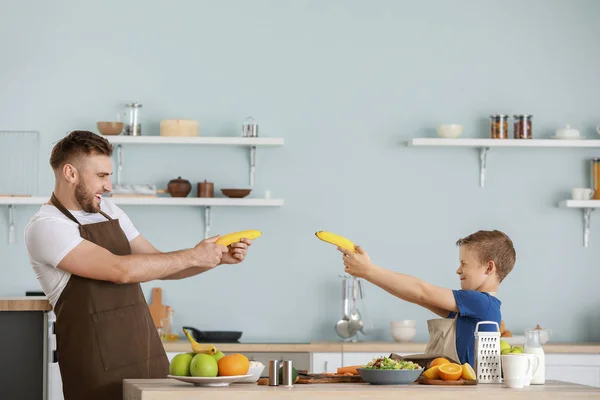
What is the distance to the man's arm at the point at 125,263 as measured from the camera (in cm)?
288

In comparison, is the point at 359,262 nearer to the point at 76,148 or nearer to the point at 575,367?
the point at 76,148

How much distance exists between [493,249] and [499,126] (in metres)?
2.41

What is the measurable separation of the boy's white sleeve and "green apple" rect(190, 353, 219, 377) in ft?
2.28

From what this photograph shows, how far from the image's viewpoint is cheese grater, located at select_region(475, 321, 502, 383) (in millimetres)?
2707

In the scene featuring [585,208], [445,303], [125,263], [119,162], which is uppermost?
[119,162]

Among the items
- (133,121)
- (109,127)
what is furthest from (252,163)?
(109,127)

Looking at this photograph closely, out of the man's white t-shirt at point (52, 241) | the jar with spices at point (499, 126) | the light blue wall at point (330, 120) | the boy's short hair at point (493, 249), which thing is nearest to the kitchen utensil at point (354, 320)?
the light blue wall at point (330, 120)

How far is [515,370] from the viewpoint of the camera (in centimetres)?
255

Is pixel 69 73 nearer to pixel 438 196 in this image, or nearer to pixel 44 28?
pixel 44 28

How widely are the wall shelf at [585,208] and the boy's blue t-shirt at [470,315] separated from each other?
8.37 feet

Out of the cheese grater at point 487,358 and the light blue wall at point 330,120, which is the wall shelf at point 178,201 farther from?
the cheese grater at point 487,358

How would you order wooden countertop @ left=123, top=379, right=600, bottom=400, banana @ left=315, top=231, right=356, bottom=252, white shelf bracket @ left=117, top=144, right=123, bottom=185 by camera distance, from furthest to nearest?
white shelf bracket @ left=117, top=144, right=123, bottom=185, banana @ left=315, top=231, right=356, bottom=252, wooden countertop @ left=123, top=379, right=600, bottom=400

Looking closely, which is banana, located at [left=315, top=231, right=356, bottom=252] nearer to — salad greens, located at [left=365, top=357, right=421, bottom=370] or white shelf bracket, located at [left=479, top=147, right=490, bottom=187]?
salad greens, located at [left=365, top=357, right=421, bottom=370]

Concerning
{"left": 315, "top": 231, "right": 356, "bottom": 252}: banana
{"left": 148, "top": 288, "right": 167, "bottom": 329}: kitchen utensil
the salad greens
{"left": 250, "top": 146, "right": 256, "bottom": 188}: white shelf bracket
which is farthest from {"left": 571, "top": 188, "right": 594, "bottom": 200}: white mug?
the salad greens
